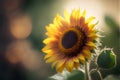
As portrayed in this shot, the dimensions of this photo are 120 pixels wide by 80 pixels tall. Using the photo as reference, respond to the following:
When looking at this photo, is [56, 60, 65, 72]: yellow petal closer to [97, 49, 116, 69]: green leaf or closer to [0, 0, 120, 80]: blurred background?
[97, 49, 116, 69]: green leaf

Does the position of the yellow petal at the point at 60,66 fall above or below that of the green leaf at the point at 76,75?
above

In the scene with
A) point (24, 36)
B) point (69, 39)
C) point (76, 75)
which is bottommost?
point (76, 75)

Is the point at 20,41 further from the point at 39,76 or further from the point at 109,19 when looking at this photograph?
the point at 109,19

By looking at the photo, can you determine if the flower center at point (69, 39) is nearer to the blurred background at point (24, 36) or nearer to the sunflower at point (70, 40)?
the sunflower at point (70, 40)

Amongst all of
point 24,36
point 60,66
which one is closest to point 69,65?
point 60,66

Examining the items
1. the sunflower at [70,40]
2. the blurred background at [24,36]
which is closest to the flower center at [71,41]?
the sunflower at [70,40]

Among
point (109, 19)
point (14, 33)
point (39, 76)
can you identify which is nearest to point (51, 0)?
point (14, 33)

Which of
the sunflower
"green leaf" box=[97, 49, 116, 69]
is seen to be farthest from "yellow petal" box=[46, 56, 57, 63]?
"green leaf" box=[97, 49, 116, 69]

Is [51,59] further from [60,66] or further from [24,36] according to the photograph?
[24,36]
